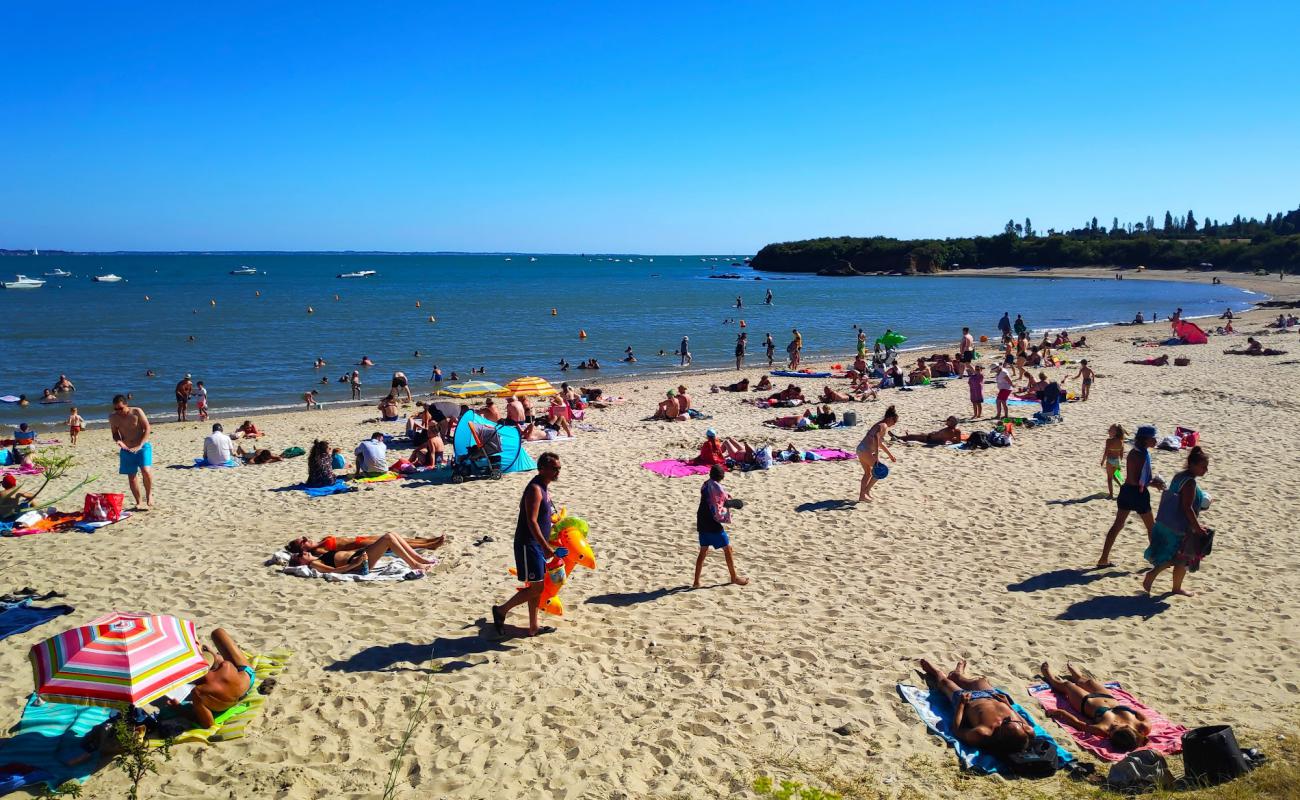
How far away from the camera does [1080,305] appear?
2199 inches

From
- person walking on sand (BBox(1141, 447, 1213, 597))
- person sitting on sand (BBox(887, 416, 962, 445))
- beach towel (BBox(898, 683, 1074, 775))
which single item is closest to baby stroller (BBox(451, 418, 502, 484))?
person sitting on sand (BBox(887, 416, 962, 445))

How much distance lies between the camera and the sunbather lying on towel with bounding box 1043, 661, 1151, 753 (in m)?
4.93

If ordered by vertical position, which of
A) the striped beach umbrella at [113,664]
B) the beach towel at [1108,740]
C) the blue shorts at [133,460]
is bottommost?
the beach towel at [1108,740]

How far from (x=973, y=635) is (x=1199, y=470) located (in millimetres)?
2394

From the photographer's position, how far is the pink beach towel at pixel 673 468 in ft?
40.4

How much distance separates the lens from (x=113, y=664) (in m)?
4.55

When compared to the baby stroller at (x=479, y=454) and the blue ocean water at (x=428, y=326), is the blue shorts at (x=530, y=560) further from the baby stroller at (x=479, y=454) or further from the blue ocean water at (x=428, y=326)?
the blue ocean water at (x=428, y=326)

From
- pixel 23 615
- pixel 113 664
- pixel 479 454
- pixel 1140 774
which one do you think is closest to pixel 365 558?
pixel 23 615

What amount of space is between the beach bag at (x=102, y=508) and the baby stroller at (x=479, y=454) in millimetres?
4194

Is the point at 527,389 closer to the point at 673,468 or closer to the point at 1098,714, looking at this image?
the point at 673,468

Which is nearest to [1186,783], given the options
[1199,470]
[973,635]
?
[973,635]

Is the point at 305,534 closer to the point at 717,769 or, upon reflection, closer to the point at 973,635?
the point at 717,769

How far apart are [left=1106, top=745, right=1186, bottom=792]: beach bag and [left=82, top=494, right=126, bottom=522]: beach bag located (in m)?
10.5

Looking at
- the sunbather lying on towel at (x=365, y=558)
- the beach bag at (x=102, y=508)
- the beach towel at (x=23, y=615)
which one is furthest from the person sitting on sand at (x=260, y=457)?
the beach towel at (x=23, y=615)
